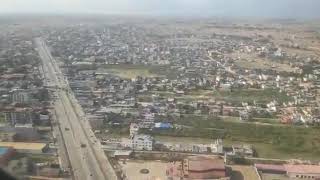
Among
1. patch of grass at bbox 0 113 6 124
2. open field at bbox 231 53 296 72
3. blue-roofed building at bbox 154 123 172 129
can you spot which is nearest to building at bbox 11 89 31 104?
patch of grass at bbox 0 113 6 124

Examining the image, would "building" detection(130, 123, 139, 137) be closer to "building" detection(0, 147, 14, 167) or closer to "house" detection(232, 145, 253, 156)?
"house" detection(232, 145, 253, 156)

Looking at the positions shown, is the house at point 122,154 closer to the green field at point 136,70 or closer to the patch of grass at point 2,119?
the patch of grass at point 2,119

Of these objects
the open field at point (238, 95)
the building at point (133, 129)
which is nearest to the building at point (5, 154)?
the building at point (133, 129)

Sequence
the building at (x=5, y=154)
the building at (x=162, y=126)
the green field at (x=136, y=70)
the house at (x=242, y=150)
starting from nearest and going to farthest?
the building at (x=5, y=154)
the house at (x=242, y=150)
the building at (x=162, y=126)
the green field at (x=136, y=70)

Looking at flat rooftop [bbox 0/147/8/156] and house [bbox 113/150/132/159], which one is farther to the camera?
house [bbox 113/150/132/159]

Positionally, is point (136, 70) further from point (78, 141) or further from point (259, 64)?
point (78, 141)

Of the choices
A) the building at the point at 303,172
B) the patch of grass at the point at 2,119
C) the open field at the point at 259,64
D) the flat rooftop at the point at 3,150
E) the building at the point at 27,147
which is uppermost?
the flat rooftop at the point at 3,150
